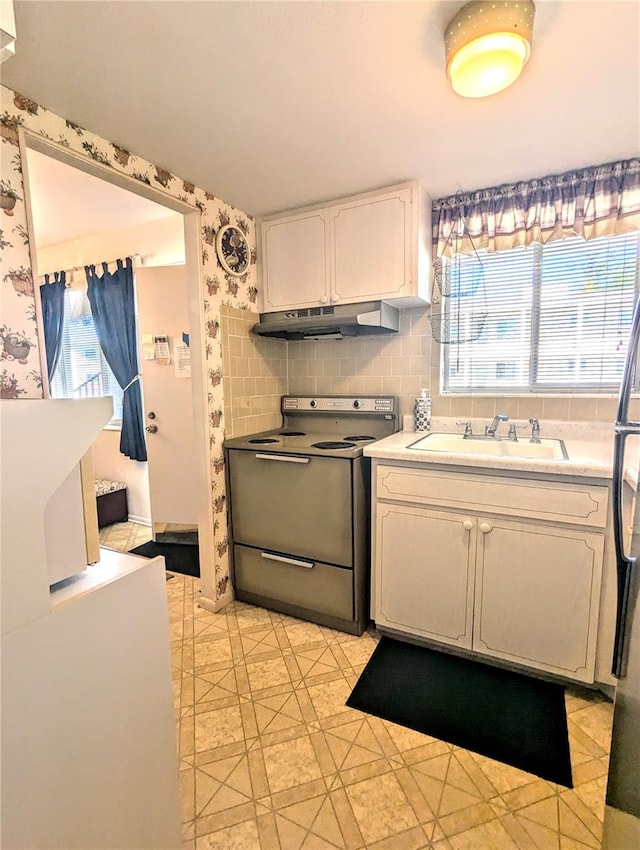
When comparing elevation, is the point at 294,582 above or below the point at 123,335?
below

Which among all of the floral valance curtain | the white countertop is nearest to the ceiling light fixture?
the floral valance curtain

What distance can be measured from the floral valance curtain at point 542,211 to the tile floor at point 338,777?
6.78ft

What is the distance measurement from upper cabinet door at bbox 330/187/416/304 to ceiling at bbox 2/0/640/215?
0.15 meters

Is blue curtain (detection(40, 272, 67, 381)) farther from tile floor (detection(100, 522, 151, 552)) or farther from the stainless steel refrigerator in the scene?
the stainless steel refrigerator

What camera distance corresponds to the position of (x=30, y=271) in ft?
4.62

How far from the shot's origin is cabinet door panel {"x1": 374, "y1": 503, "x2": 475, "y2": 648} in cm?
179

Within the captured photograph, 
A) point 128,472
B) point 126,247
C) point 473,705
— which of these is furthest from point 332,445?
point 126,247

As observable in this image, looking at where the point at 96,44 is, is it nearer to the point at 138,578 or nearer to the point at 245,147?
the point at 245,147

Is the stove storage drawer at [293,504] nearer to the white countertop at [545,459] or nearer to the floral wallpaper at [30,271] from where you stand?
the floral wallpaper at [30,271]

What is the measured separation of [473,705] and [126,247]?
3680 millimetres

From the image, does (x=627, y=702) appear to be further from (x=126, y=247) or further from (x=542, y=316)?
(x=126, y=247)

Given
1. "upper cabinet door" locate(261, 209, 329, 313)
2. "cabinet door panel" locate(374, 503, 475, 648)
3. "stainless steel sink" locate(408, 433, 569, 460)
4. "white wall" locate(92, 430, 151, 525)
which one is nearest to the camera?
"cabinet door panel" locate(374, 503, 475, 648)

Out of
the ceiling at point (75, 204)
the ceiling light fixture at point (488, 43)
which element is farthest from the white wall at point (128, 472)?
the ceiling light fixture at point (488, 43)

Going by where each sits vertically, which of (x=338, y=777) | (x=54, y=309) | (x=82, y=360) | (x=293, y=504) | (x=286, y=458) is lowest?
(x=338, y=777)
